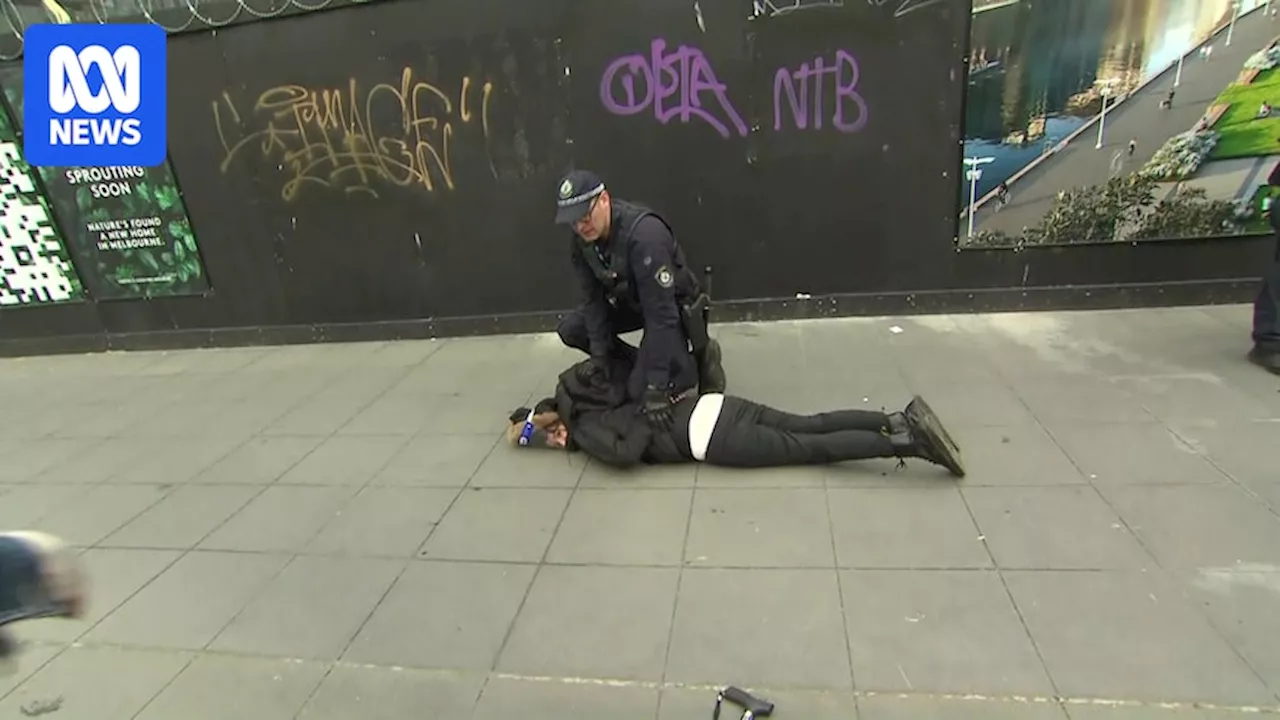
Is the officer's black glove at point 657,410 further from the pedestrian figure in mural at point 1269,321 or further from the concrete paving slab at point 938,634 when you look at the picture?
the pedestrian figure in mural at point 1269,321

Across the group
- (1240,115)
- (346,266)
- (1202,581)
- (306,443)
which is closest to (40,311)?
(346,266)

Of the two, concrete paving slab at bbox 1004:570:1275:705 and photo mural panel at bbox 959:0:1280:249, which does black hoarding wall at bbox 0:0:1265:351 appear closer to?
photo mural panel at bbox 959:0:1280:249

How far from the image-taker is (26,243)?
6.98 meters

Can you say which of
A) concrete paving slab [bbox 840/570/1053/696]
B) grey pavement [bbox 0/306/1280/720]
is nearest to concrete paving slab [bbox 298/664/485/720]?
grey pavement [bbox 0/306/1280/720]

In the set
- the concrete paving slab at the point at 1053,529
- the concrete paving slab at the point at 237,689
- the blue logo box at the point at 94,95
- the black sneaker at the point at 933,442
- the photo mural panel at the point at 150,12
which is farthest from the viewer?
the blue logo box at the point at 94,95

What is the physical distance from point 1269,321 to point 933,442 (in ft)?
8.38

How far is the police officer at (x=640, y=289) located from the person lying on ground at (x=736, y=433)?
0.35 feet

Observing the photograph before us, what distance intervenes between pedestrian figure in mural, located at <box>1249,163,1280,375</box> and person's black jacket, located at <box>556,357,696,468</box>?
11.3 feet

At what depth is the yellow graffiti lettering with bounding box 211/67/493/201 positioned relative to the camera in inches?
233

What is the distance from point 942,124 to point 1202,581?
12.1ft

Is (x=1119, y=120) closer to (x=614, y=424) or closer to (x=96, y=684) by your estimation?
(x=614, y=424)

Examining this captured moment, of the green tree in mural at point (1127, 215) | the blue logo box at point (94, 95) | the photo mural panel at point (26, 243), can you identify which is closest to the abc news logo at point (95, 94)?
the blue logo box at point (94, 95)

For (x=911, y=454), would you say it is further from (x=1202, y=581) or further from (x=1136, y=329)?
(x=1136, y=329)

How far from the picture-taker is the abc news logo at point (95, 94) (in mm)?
6168
